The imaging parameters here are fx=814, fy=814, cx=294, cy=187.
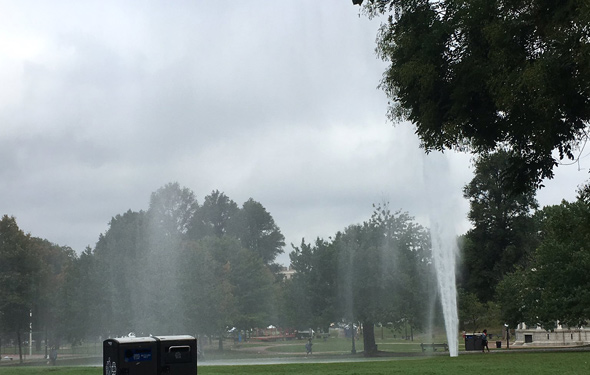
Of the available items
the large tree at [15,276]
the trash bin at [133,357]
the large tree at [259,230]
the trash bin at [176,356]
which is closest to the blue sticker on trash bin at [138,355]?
the trash bin at [133,357]

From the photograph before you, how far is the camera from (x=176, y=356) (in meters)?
14.7

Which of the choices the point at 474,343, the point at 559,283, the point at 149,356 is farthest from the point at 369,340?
the point at 149,356

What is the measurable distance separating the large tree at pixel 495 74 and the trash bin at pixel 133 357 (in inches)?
399

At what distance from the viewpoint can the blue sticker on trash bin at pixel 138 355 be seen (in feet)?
47.7

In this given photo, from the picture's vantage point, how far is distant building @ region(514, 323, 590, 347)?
73688 mm

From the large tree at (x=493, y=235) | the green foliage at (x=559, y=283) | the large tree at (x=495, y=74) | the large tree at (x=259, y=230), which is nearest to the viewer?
the large tree at (x=495, y=74)

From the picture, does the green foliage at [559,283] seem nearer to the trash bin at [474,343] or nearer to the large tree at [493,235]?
the trash bin at [474,343]

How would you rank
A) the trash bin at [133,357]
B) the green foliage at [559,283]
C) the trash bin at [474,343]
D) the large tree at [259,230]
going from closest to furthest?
the trash bin at [133,357], the green foliage at [559,283], the trash bin at [474,343], the large tree at [259,230]

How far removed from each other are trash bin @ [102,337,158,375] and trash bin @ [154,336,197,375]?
121 millimetres

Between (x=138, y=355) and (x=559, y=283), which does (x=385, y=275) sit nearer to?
(x=559, y=283)

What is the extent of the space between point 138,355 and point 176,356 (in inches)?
26.7

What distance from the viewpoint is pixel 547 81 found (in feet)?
61.7

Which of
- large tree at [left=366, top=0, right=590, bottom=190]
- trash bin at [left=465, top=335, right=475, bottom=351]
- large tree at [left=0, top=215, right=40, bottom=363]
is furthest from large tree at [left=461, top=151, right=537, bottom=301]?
large tree at [left=366, top=0, right=590, bottom=190]

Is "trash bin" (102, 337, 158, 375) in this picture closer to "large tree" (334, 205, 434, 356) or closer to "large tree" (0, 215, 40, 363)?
"large tree" (334, 205, 434, 356)
